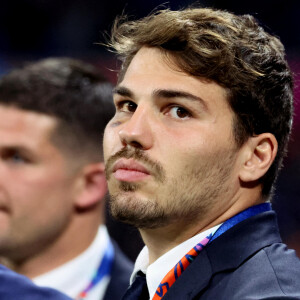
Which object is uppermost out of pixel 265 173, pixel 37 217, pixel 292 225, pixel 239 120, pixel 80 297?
pixel 239 120

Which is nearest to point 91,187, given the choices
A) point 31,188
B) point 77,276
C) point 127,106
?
point 31,188

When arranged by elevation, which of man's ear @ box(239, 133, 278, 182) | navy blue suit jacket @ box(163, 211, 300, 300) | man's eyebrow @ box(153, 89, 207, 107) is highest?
man's eyebrow @ box(153, 89, 207, 107)

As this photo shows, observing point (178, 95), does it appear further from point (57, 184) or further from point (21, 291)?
point (57, 184)

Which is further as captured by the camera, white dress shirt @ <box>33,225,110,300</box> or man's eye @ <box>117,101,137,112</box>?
white dress shirt @ <box>33,225,110,300</box>

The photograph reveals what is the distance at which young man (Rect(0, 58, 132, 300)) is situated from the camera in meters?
2.51

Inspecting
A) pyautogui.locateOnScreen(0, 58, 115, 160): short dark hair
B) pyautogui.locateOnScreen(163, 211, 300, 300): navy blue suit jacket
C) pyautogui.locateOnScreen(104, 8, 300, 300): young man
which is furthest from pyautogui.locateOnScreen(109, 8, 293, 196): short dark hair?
pyautogui.locateOnScreen(0, 58, 115, 160): short dark hair

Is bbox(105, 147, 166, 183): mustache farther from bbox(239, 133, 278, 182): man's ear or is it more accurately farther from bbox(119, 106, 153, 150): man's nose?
bbox(239, 133, 278, 182): man's ear

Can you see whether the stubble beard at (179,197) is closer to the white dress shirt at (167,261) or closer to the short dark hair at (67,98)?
the white dress shirt at (167,261)

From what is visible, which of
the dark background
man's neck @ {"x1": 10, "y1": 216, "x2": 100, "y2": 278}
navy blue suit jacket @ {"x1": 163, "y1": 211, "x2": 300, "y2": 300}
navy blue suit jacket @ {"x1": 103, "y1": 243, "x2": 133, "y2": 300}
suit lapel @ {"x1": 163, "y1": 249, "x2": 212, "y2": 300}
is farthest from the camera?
the dark background

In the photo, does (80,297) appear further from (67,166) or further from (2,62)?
(2,62)

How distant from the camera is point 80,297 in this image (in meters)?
2.53

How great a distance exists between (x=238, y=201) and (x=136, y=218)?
0.94 ft

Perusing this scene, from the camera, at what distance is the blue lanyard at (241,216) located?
1.63 m

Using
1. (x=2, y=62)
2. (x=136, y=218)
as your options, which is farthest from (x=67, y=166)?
(x=2, y=62)
